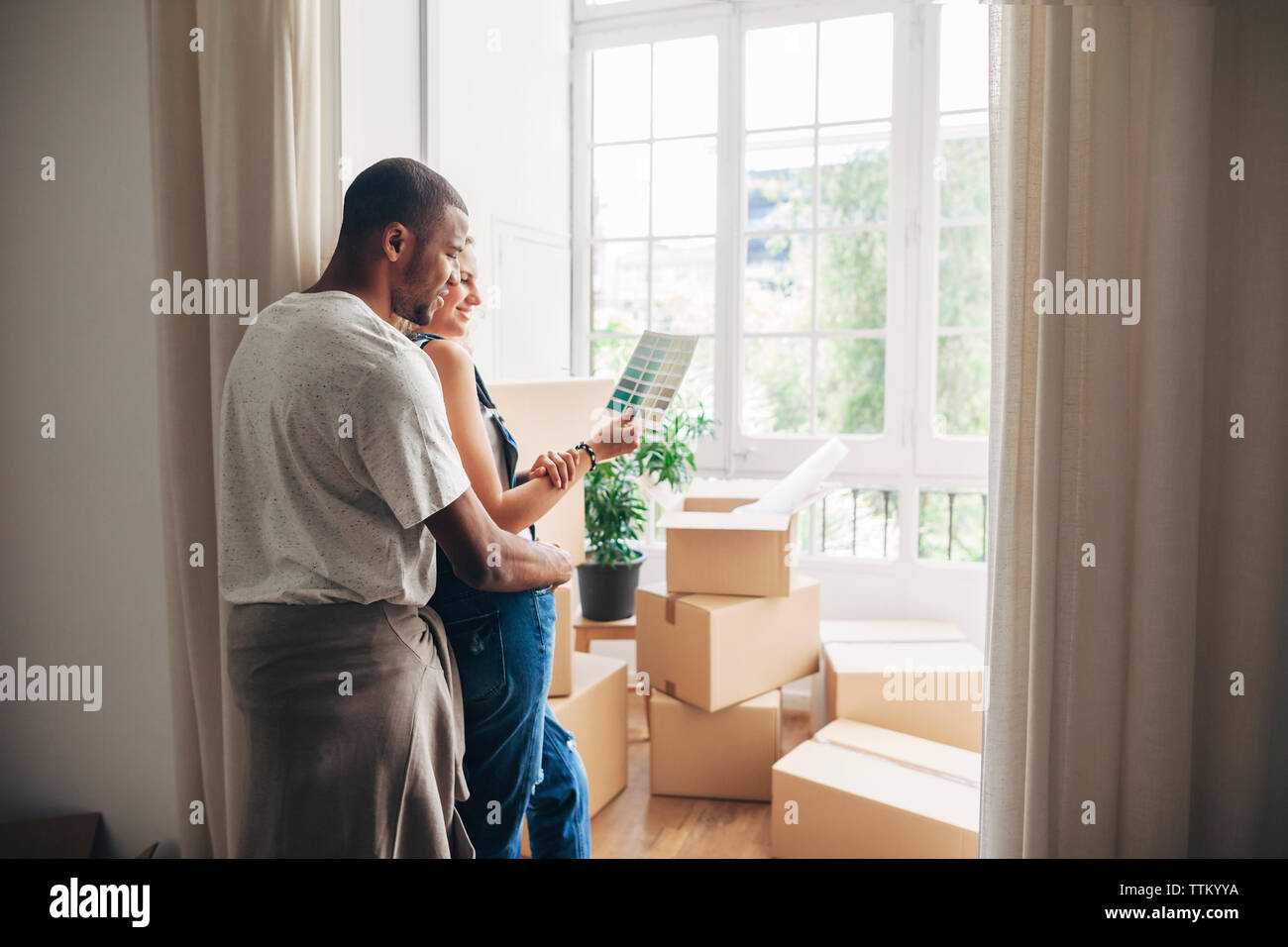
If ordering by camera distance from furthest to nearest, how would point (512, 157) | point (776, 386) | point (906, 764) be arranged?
point (776, 386)
point (512, 157)
point (906, 764)

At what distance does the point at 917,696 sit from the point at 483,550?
1.65 metres

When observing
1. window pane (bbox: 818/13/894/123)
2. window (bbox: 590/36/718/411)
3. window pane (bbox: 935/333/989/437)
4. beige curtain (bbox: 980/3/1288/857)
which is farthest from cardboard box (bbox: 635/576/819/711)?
window pane (bbox: 818/13/894/123)

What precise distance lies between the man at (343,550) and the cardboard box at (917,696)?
5.00 feet

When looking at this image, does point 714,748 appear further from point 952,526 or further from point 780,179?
point 780,179

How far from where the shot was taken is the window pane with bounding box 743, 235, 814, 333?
315 centimetres

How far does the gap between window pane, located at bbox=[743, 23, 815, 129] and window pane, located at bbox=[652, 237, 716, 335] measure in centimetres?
49

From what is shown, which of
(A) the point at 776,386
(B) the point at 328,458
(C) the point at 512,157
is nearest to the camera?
(B) the point at 328,458

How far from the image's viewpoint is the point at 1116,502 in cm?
131

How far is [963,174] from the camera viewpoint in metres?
2.94

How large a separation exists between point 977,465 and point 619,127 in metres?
1.82

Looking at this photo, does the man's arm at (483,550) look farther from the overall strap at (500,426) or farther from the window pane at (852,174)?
the window pane at (852,174)

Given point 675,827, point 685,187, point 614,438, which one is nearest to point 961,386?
point 685,187

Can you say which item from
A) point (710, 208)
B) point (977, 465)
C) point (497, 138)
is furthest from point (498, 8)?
point (977, 465)
